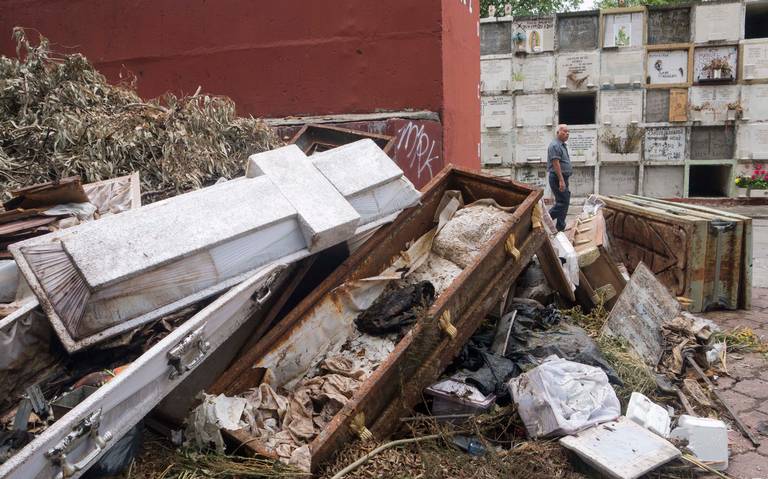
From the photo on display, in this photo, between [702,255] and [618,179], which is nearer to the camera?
[702,255]

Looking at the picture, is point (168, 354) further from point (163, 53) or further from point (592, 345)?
point (163, 53)

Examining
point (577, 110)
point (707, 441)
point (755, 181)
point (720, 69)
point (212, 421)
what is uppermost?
point (720, 69)

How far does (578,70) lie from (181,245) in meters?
16.0

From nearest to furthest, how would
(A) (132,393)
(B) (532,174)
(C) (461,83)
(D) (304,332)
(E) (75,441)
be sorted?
(E) (75,441) < (A) (132,393) < (D) (304,332) < (C) (461,83) < (B) (532,174)

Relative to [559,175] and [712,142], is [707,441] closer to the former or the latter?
[559,175]

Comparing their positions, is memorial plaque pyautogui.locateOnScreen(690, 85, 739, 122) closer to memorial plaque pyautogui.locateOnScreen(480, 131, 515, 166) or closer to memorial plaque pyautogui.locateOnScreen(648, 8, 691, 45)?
memorial plaque pyautogui.locateOnScreen(648, 8, 691, 45)

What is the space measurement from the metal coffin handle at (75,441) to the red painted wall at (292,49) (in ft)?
14.4

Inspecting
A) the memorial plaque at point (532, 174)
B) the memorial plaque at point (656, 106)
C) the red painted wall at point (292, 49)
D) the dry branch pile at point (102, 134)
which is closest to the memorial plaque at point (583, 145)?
the memorial plaque at point (532, 174)

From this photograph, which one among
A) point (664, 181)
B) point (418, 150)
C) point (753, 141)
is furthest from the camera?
point (664, 181)

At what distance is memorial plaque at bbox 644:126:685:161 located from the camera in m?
16.1

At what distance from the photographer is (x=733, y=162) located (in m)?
15.9

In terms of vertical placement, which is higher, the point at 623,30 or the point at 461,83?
the point at 623,30

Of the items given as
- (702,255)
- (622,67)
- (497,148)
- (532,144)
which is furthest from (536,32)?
(702,255)

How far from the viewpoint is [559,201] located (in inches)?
334
